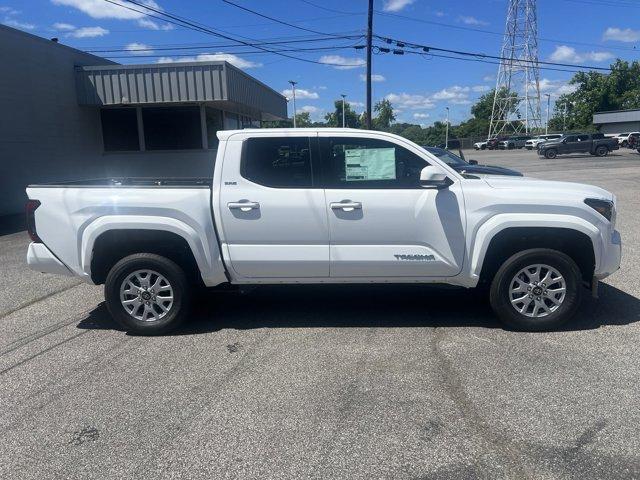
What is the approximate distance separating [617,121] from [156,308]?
78.1m

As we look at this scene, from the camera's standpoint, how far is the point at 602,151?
136ft

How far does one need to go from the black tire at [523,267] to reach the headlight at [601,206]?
53 cm

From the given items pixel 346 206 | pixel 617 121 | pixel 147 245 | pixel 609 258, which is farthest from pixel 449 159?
pixel 617 121

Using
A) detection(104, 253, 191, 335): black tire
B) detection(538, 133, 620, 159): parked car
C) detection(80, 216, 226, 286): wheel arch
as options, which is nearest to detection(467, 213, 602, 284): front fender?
detection(80, 216, 226, 286): wheel arch

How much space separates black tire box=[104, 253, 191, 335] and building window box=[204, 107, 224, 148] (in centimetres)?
1272

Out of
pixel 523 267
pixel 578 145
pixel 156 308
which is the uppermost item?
pixel 578 145

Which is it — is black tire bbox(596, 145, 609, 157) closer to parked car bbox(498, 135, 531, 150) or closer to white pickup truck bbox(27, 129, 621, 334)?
parked car bbox(498, 135, 531, 150)

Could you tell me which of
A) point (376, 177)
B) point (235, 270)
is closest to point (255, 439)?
point (235, 270)

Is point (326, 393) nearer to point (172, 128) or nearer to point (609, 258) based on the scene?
point (609, 258)

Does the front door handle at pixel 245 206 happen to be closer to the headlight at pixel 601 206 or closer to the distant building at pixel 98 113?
the headlight at pixel 601 206

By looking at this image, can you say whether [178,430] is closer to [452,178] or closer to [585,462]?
[585,462]

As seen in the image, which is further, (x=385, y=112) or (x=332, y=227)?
(x=385, y=112)

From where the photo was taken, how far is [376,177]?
16.5 feet

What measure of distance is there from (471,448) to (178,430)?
187 cm
